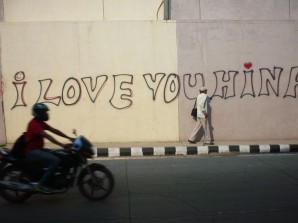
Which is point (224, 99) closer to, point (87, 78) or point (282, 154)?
point (282, 154)

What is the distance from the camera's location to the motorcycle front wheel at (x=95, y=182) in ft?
19.0

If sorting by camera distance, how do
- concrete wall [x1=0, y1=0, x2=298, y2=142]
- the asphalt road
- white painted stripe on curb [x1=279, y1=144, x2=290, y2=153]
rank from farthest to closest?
concrete wall [x1=0, y1=0, x2=298, y2=142]
white painted stripe on curb [x1=279, y1=144, x2=290, y2=153]
the asphalt road

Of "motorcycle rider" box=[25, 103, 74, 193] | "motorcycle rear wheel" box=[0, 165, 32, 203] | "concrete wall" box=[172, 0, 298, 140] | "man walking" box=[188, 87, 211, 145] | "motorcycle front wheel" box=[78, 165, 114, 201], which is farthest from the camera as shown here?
"concrete wall" box=[172, 0, 298, 140]

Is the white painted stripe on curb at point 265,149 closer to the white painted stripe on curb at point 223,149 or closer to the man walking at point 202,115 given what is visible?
the white painted stripe on curb at point 223,149

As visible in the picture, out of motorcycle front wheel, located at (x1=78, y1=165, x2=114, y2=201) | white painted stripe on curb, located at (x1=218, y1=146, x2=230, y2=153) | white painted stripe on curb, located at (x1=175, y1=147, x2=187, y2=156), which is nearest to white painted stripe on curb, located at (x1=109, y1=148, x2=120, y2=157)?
white painted stripe on curb, located at (x1=175, y1=147, x2=187, y2=156)

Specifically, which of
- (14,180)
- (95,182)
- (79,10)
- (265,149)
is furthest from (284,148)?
(14,180)

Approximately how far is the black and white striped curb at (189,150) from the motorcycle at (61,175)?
4160 mm

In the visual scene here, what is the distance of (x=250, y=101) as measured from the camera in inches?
455

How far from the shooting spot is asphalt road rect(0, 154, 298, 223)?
5.08 m

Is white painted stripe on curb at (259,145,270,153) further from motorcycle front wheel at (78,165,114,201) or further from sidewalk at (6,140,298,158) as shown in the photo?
motorcycle front wheel at (78,165,114,201)

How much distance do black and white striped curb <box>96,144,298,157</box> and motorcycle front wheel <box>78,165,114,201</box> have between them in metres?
4.12

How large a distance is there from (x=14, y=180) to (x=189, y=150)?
537 centimetres

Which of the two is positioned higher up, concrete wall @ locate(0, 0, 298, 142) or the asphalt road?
concrete wall @ locate(0, 0, 298, 142)

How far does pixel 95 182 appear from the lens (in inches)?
228
